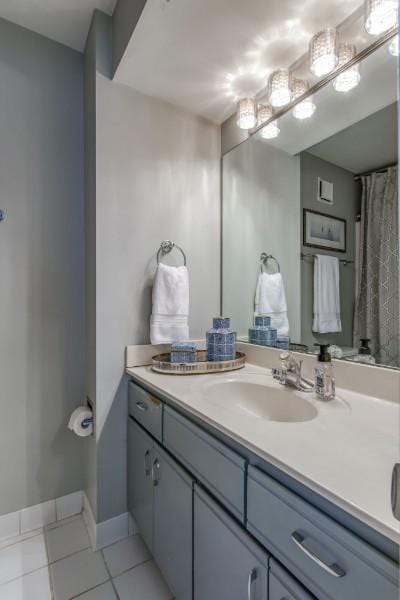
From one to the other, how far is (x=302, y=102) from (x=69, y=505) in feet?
7.21

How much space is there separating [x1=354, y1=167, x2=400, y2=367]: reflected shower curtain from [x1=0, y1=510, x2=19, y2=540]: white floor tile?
5.61 feet

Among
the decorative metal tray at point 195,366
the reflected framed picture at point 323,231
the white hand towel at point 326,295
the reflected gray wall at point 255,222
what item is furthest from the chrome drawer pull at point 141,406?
the reflected framed picture at point 323,231

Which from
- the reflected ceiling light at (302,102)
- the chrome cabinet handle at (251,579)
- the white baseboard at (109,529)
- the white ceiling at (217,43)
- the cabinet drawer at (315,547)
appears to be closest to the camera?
the cabinet drawer at (315,547)

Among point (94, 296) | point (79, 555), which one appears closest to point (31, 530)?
point (79, 555)

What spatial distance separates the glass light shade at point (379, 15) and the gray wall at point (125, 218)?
0.88 m

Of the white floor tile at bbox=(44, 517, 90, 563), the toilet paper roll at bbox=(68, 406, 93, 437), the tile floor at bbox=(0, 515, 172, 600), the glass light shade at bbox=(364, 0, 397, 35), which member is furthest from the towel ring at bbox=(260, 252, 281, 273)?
the white floor tile at bbox=(44, 517, 90, 563)

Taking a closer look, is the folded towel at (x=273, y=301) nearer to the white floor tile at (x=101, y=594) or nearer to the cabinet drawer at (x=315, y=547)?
the cabinet drawer at (x=315, y=547)

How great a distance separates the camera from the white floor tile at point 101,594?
112 centimetres

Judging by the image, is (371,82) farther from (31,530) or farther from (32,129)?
(31,530)

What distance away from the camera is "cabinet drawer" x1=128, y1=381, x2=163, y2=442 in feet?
3.66

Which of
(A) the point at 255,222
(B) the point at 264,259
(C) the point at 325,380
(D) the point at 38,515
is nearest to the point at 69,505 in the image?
(D) the point at 38,515

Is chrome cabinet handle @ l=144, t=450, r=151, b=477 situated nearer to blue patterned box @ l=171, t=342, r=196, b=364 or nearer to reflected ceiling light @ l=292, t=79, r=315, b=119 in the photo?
blue patterned box @ l=171, t=342, r=196, b=364

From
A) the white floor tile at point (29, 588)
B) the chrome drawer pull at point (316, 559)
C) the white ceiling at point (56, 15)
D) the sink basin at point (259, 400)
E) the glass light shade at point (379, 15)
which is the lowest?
the white floor tile at point (29, 588)

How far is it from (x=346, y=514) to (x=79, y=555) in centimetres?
134
